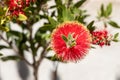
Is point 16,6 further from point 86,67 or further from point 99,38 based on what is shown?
point 86,67

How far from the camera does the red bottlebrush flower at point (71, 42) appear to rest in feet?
1.77

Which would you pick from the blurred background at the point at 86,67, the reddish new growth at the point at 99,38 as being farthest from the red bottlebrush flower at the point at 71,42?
the blurred background at the point at 86,67

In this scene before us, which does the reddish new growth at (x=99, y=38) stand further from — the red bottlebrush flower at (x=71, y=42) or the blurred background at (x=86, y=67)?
the blurred background at (x=86, y=67)

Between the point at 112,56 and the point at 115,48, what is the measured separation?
0.05 meters

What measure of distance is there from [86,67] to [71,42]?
1136mm

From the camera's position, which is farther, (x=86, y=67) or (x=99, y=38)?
(x=86, y=67)

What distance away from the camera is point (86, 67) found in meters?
1.66

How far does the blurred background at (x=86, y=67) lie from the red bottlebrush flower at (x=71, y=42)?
1009mm

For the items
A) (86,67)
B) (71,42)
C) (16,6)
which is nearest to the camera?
(71,42)

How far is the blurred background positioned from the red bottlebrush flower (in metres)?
1.01

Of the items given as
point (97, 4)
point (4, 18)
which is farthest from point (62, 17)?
point (97, 4)

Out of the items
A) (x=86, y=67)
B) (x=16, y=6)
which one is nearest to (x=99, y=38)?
(x=16, y=6)

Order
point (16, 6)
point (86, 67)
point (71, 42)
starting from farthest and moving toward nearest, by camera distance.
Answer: point (86, 67)
point (16, 6)
point (71, 42)

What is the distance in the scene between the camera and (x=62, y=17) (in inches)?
25.8
